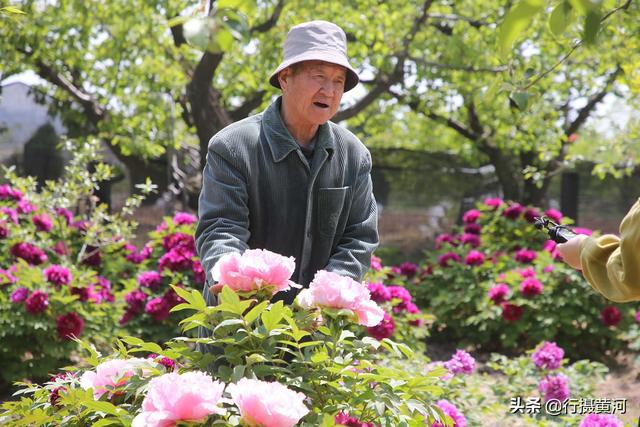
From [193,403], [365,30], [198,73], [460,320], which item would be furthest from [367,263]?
[365,30]

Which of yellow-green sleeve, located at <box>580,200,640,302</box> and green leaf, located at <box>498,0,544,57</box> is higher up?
green leaf, located at <box>498,0,544,57</box>

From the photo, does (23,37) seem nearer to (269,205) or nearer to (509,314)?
(509,314)

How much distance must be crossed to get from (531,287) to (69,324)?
3.31 metres

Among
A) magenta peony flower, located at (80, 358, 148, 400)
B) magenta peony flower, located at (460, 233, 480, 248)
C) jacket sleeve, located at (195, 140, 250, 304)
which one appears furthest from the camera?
magenta peony flower, located at (460, 233, 480, 248)

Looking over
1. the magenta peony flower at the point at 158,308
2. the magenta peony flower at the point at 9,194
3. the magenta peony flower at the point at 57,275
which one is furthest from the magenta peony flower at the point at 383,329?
the magenta peony flower at the point at 9,194

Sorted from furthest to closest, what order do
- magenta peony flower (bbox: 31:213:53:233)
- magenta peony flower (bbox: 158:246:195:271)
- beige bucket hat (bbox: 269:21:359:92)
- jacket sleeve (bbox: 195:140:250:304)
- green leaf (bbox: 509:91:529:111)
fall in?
magenta peony flower (bbox: 31:213:53:233), magenta peony flower (bbox: 158:246:195:271), green leaf (bbox: 509:91:529:111), beige bucket hat (bbox: 269:21:359:92), jacket sleeve (bbox: 195:140:250:304)

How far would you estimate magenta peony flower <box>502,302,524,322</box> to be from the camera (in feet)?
19.9

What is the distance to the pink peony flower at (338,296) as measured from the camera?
1930 mm

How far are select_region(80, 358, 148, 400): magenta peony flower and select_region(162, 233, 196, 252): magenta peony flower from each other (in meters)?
3.81

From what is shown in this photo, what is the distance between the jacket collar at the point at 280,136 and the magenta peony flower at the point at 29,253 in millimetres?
3329

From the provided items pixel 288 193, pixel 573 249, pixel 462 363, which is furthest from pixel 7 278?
pixel 573 249

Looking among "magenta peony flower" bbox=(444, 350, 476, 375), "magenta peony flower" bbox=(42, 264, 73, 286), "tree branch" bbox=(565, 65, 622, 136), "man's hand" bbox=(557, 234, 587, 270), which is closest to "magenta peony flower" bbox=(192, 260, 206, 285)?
"magenta peony flower" bbox=(42, 264, 73, 286)

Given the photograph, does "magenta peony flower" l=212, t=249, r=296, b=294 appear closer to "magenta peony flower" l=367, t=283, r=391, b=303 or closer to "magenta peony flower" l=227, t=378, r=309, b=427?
"magenta peony flower" l=227, t=378, r=309, b=427

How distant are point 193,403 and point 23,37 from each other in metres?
7.13
